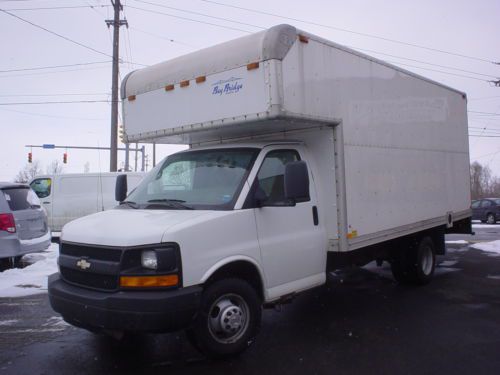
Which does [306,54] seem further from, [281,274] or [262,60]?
[281,274]

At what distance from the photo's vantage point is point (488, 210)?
81.6 feet

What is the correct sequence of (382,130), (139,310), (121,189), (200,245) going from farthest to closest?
(382,130) → (121,189) → (200,245) → (139,310)

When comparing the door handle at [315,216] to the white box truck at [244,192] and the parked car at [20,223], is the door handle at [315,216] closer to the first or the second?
the white box truck at [244,192]

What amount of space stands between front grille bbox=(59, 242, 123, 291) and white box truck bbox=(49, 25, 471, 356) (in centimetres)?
2

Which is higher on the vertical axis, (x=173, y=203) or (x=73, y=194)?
(x=73, y=194)

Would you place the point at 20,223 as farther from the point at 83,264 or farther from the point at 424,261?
the point at 424,261

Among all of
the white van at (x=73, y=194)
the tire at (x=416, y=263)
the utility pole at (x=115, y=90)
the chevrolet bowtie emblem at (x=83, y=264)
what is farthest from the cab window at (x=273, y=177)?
the utility pole at (x=115, y=90)

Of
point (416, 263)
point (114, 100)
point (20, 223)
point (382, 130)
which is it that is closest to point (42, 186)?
point (114, 100)

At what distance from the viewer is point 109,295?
3775 mm

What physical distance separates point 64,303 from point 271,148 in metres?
2.54

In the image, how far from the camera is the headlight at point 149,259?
12.3 ft

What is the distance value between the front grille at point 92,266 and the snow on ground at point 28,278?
359cm

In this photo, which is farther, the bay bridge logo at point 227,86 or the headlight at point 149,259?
the bay bridge logo at point 227,86

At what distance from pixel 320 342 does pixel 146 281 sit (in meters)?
2.16
